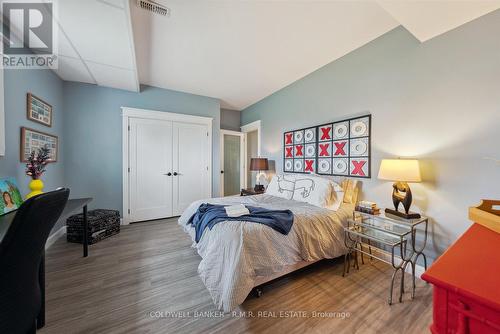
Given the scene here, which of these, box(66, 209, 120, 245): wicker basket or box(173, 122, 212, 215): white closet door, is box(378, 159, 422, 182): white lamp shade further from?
box(66, 209, 120, 245): wicker basket

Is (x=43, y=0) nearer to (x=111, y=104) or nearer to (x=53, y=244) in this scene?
(x=111, y=104)

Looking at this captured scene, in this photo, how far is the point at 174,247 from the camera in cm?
262

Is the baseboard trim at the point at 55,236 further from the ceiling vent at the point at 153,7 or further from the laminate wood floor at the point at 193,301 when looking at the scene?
the ceiling vent at the point at 153,7

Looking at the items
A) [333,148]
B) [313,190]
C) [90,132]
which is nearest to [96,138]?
[90,132]

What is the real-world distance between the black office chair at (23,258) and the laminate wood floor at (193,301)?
0.78 meters

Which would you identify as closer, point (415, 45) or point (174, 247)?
point (415, 45)

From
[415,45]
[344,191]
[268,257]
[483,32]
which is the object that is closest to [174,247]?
[268,257]

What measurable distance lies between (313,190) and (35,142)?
3600mm

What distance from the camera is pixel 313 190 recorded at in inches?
101

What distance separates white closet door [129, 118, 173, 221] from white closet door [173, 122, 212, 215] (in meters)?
0.14

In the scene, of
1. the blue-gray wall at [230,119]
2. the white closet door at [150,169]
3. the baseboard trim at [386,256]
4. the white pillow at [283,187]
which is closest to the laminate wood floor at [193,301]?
the baseboard trim at [386,256]

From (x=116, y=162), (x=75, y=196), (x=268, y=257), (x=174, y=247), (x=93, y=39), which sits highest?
(x=93, y=39)

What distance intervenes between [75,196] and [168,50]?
2.90 m

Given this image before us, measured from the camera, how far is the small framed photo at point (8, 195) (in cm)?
166
